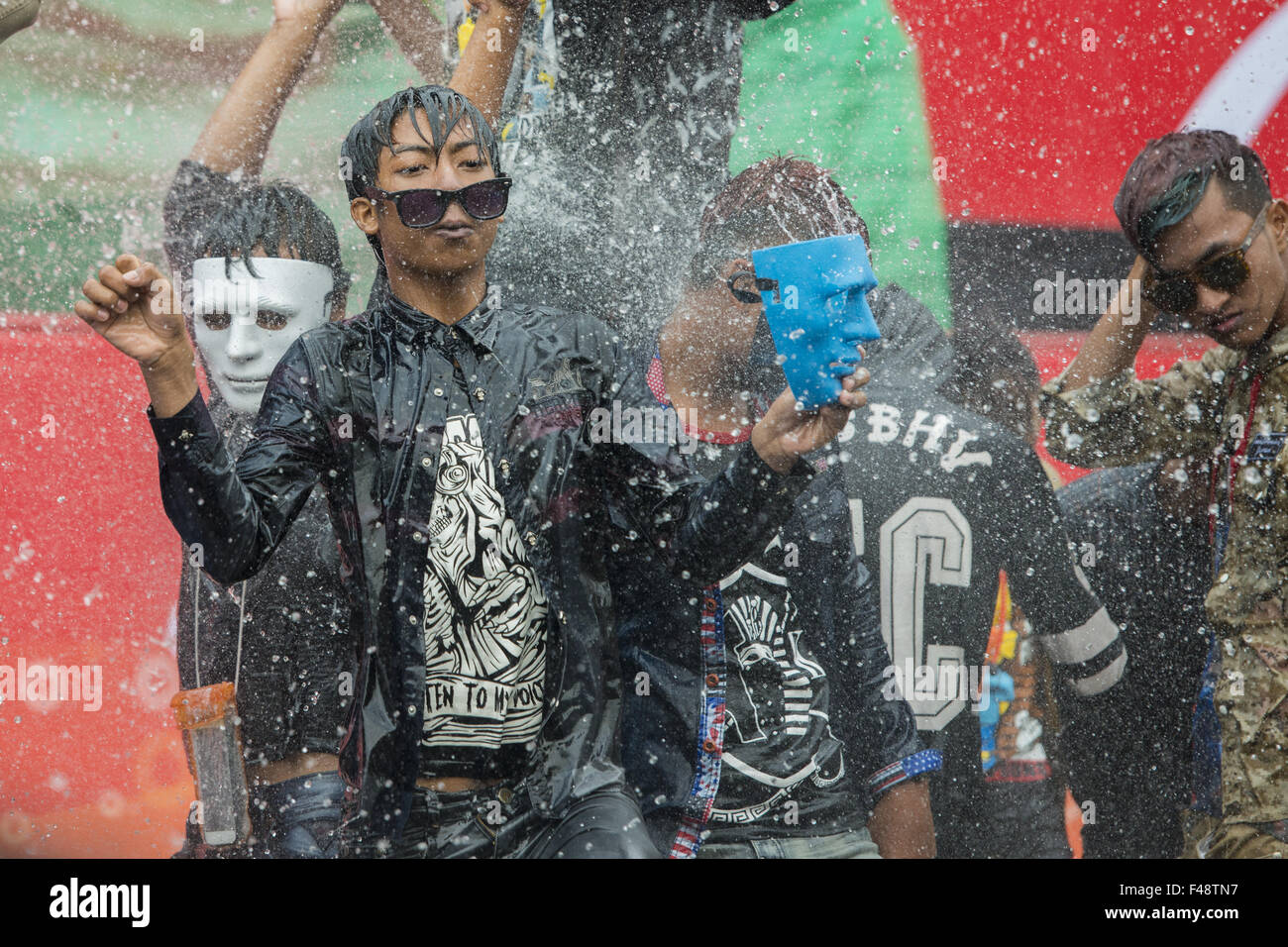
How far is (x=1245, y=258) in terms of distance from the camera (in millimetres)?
3252

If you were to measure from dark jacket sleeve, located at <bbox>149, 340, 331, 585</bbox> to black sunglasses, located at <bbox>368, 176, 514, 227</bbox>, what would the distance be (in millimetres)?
366

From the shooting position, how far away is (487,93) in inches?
127

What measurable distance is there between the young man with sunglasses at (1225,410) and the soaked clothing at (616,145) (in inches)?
46.2

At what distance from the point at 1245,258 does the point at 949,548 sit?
3.61 ft

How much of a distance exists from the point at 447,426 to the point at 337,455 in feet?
0.77

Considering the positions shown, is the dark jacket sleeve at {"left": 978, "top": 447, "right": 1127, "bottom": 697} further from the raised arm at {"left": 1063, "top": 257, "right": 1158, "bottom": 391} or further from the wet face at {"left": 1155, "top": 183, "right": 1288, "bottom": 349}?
the wet face at {"left": 1155, "top": 183, "right": 1288, "bottom": 349}

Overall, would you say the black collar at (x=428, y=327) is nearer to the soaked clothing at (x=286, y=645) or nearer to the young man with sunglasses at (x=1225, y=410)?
the soaked clothing at (x=286, y=645)

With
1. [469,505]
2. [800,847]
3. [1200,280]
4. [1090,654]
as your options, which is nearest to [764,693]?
[800,847]

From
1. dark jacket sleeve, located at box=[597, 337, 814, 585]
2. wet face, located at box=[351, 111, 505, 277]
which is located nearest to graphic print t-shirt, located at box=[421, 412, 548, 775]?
dark jacket sleeve, located at box=[597, 337, 814, 585]

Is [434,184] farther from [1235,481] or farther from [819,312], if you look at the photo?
[1235,481]

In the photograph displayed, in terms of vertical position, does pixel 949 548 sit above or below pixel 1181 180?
below

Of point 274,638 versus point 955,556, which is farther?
point 955,556

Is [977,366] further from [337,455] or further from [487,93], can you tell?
[337,455]

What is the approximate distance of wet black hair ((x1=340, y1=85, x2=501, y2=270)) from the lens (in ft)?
8.57
